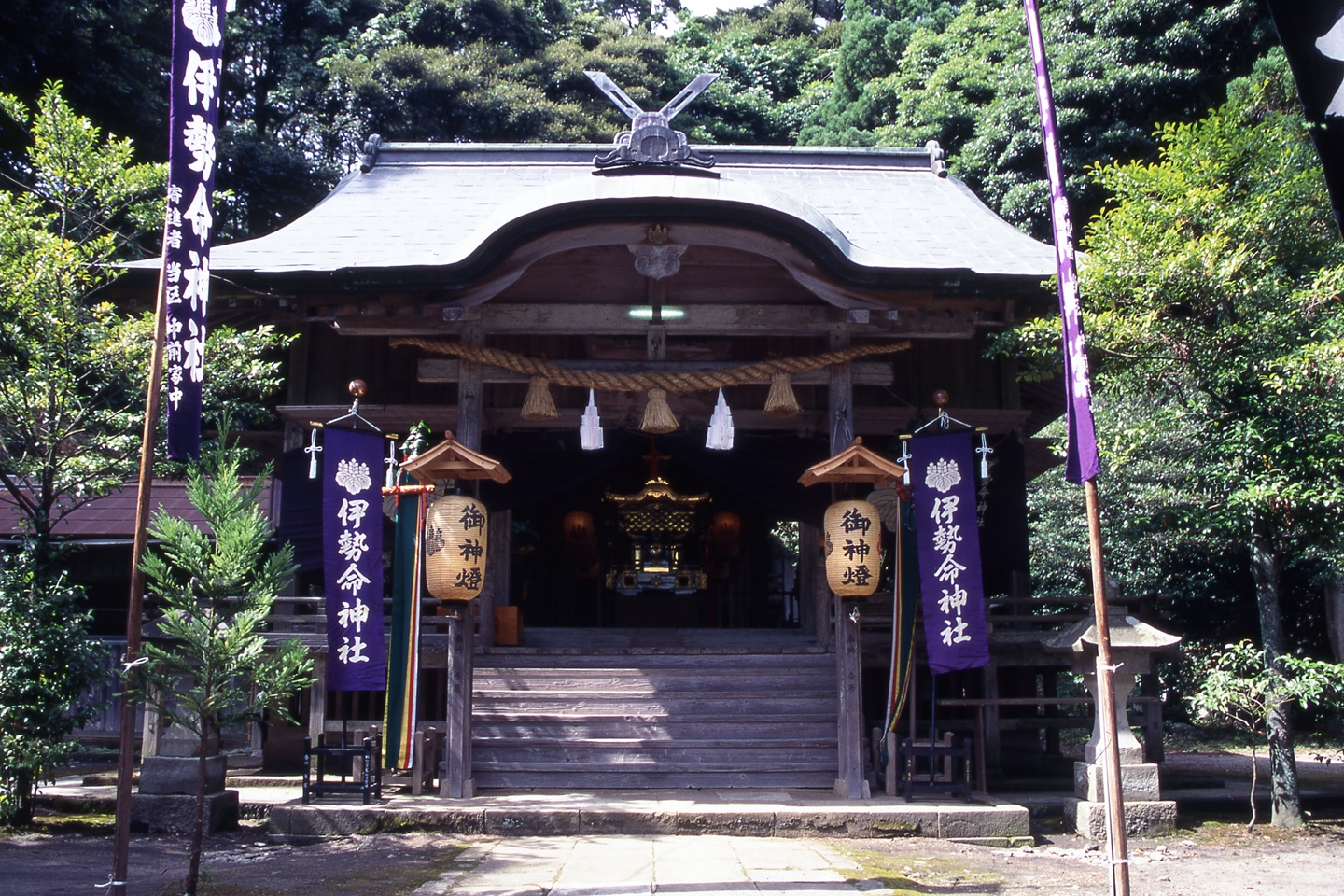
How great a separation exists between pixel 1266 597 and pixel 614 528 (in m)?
9.89

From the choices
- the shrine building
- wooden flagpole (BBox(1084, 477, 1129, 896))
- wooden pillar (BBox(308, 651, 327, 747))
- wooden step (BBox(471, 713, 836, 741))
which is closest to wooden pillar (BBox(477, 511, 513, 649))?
the shrine building

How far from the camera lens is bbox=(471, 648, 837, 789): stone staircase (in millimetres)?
8719

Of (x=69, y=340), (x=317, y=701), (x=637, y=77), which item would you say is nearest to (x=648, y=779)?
(x=317, y=701)

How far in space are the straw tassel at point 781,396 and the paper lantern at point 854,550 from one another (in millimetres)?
1148

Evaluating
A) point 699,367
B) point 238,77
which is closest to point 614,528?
point 699,367

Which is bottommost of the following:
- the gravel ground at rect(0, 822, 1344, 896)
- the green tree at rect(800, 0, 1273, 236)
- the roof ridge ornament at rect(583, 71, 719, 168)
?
the gravel ground at rect(0, 822, 1344, 896)

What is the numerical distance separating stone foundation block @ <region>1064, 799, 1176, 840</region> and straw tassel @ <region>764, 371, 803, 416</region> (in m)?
4.14

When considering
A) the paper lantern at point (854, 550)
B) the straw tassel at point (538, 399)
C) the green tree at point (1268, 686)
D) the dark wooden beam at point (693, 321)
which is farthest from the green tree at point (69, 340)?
the green tree at point (1268, 686)

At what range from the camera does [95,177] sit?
8.77 meters

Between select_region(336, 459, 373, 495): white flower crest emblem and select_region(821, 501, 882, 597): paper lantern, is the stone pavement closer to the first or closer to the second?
select_region(821, 501, 882, 597): paper lantern

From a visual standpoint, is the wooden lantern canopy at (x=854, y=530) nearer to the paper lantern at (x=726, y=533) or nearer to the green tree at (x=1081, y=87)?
the paper lantern at (x=726, y=533)

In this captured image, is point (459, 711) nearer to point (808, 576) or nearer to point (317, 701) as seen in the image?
point (317, 701)

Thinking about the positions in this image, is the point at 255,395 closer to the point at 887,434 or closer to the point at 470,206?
the point at 470,206

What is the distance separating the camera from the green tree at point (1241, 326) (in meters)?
8.02
